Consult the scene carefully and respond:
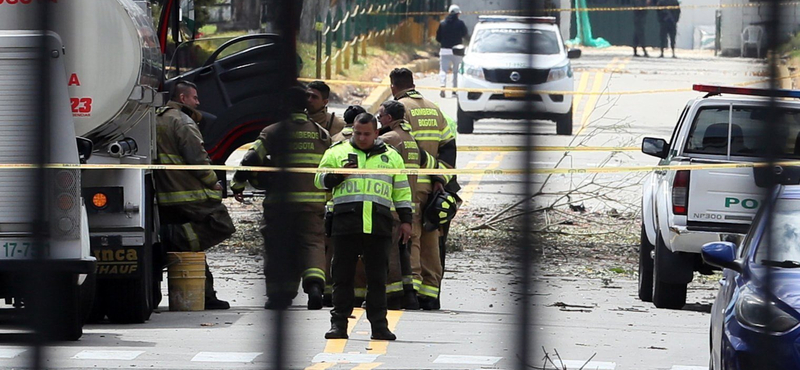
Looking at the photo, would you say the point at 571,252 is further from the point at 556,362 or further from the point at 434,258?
the point at 556,362

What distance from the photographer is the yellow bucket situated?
28.2 ft

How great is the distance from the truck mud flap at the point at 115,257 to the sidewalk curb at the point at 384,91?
513 inches

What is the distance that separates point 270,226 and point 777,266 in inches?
111

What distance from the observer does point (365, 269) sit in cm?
753

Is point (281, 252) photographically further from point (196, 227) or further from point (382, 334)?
point (196, 227)

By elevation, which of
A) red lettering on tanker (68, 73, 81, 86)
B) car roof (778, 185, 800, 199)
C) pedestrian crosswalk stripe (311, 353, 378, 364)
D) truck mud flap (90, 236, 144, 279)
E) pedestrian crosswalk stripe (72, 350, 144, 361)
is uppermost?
red lettering on tanker (68, 73, 81, 86)

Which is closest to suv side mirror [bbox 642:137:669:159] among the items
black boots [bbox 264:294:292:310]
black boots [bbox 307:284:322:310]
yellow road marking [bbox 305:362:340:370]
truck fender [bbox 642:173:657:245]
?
truck fender [bbox 642:173:657:245]

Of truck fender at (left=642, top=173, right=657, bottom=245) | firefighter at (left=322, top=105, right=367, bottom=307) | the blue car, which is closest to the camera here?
the blue car

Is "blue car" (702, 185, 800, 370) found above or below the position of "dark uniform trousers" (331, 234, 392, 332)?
above

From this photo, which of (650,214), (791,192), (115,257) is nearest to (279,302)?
(791,192)

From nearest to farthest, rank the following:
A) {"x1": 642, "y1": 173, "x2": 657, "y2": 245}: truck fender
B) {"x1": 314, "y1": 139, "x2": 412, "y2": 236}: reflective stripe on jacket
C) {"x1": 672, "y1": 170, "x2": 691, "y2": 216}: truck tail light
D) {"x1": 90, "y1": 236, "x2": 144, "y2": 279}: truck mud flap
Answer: {"x1": 314, "y1": 139, "x2": 412, "y2": 236}: reflective stripe on jacket
{"x1": 90, "y1": 236, "x2": 144, "y2": 279}: truck mud flap
{"x1": 672, "y1": 170, "x2": 691, "y2": 216}: truck tail light
{"x1": 642, "y1": 173, "x2": 657, "y2": 245}: truck fender

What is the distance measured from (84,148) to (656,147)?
3.99 meters

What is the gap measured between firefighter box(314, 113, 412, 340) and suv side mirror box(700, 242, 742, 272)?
2047mm

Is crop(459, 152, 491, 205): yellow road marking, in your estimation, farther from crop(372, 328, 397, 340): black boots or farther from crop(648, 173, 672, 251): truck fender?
crop(372, 328, 397, 340): black boots
